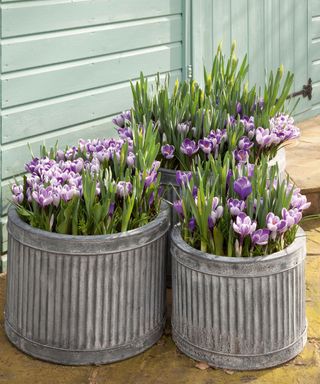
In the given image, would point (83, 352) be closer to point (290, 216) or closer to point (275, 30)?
point (290, 216)

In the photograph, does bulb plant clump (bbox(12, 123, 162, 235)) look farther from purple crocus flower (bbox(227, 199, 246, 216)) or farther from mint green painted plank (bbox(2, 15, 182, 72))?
mint green painted plank (bbox(2, 15, 182, 72))

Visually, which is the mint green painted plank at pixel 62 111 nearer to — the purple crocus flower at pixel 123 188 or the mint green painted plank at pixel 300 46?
the purple crocus flower at pixel 123 188

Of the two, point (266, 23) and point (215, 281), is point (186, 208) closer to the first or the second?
point (215, 281)

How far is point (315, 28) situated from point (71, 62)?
318cm

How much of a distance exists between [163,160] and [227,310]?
107 centimetres

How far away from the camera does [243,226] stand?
11.6 ft

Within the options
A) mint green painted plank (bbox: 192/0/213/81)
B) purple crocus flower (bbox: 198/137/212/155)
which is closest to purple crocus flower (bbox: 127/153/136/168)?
purple crocus flower (bbox: 198/137/212/155)

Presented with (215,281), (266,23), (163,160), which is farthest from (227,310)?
(266,23)

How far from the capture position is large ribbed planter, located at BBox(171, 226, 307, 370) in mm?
3600

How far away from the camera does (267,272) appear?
360 centimetres

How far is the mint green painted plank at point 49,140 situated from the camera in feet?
14.7

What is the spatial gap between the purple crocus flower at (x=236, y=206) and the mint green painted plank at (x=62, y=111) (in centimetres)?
135

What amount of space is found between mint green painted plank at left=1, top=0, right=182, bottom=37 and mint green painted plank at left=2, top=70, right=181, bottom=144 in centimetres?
38

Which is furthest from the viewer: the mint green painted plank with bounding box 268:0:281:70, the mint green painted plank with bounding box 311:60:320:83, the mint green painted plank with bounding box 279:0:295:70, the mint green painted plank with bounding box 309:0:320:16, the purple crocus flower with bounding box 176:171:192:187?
the mint green painted plank with bounding box 311:60:320:83
